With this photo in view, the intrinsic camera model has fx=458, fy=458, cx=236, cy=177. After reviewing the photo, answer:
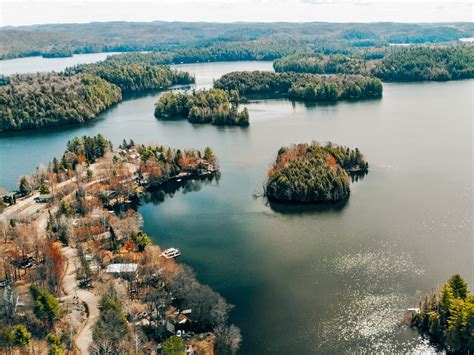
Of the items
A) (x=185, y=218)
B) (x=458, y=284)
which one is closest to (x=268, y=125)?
(x=185, y=218)

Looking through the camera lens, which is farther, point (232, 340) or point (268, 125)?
point (268, 125)

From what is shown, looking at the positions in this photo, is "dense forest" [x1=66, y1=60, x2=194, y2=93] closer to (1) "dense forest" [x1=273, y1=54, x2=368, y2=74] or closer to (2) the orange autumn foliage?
(1) "dense forest" [x1=273, y1=54, x2=368, y2=74]

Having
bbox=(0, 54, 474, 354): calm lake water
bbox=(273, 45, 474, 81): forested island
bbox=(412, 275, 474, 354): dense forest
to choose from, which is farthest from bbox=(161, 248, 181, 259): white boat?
bbox=(273, 45, 474, 81): forested island

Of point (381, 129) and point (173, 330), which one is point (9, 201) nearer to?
point (173, 330)

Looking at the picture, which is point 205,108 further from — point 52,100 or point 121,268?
point 121,268

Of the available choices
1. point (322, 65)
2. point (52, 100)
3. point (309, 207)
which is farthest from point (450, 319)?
point (322, 65)

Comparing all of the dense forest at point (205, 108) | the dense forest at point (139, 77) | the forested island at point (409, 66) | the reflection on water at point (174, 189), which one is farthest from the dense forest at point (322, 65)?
the reflection on water at point (174, 189)
